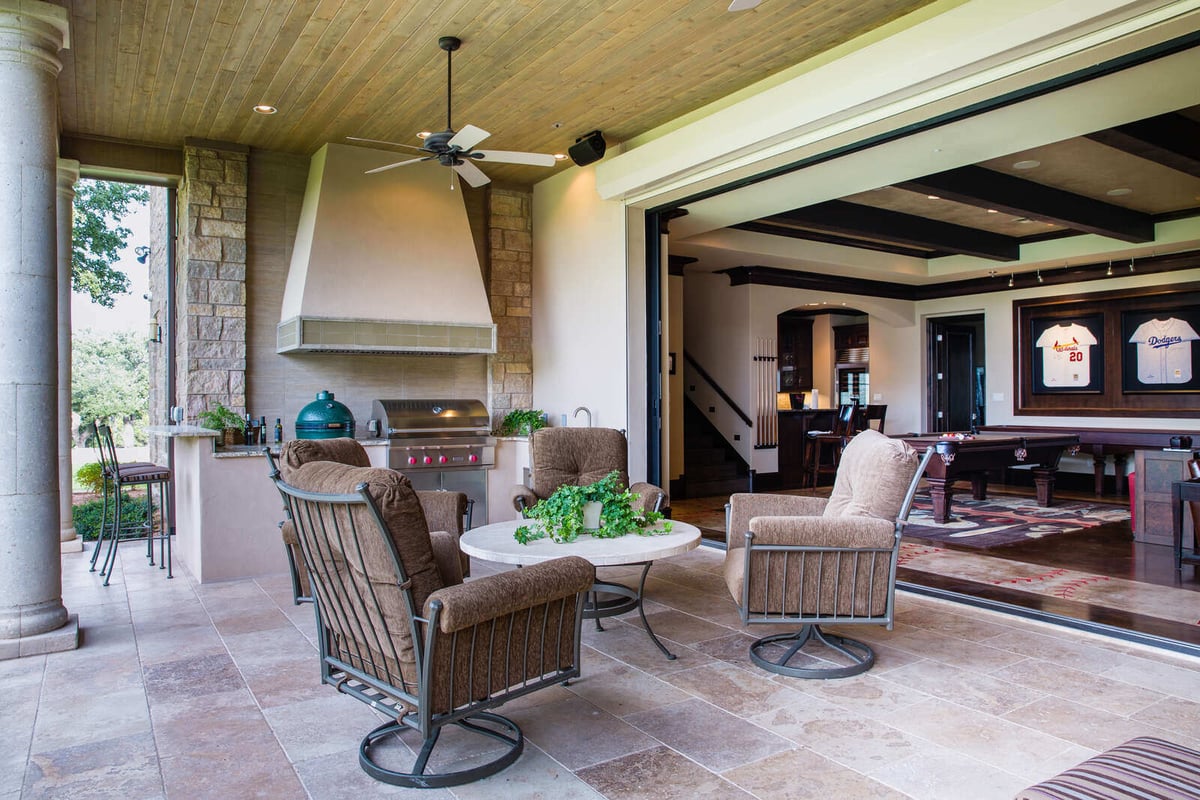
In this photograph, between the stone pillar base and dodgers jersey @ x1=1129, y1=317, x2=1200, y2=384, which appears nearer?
the stone pillar base

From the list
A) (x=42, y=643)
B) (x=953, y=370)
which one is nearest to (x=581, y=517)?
(x=42, y=643)

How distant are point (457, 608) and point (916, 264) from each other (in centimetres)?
1022

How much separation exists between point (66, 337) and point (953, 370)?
11.2m

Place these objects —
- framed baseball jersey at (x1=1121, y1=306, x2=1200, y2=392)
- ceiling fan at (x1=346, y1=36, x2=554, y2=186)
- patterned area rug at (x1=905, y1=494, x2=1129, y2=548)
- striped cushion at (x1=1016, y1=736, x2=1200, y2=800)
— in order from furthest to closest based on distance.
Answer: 1. framed baseball jersey at (x1=1121, y1=306, x2=1200, y2=392)
2. patterned area rug at (x1=905, y1=494, x2=1129, y2=548)
3. ceiling fan at (x1=346, y1=36, x2=554, y2=186)
4. striped cushion at (x1=1016, y1=736, x2=1200, y2=800)

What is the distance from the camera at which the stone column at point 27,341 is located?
3631mm

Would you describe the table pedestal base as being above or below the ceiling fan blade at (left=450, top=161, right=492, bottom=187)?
below

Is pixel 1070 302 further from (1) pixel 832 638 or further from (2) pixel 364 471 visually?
Answer: (2) pixel 364 471

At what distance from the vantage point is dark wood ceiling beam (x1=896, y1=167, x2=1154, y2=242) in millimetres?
6570

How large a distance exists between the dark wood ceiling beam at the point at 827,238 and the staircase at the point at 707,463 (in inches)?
109

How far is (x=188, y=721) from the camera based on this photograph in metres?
2.83

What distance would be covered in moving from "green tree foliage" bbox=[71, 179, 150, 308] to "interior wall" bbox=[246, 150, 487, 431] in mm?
1431

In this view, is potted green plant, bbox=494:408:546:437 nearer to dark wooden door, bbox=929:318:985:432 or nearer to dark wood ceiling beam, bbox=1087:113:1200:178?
dark wood ceiling beam, bbox=1087:113:1200:178

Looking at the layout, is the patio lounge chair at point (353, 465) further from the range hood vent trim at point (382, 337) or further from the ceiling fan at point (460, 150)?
the range hood vent trim at point (382, 337)

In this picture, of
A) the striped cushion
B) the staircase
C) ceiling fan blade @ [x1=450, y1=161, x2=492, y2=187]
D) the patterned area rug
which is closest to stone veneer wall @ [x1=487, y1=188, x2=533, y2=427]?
ceiling fan blade @ [x1=450, y1=161, x2=492, y2=187]
